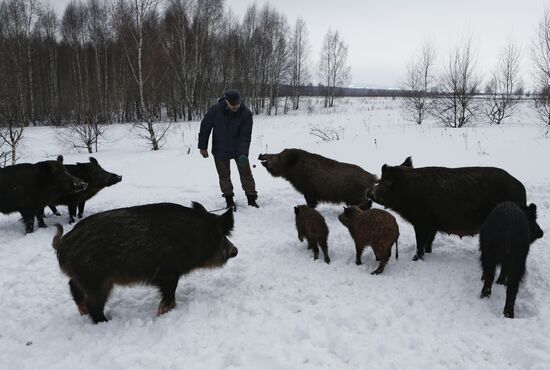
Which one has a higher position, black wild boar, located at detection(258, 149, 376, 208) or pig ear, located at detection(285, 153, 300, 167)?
pig ear, located at detection(285, 153, 300, 167)

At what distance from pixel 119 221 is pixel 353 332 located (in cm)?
243

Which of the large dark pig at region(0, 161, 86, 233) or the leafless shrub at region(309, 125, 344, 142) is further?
the leafless shrub at region(309, 125, 344, 142)

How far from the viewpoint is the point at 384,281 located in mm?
4426

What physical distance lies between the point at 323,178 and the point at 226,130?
2.18 m

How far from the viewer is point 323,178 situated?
7.18 metres

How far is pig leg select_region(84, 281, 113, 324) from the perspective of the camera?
350 centimetres

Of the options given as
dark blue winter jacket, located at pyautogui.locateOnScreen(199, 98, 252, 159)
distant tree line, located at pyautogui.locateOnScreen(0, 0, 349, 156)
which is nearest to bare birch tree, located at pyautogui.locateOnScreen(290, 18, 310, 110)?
distant tree line, located at pyautogui.locateOnScreen(0, 0, 349, 156)

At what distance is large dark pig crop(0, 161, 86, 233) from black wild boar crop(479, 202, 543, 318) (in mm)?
6222

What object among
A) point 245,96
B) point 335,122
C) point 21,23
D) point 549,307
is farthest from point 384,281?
point 245,96

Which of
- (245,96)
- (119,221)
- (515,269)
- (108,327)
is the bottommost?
(108,327)

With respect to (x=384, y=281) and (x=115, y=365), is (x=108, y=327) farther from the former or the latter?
(x=384, y=281)

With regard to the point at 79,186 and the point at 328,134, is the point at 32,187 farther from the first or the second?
the point at 328,134

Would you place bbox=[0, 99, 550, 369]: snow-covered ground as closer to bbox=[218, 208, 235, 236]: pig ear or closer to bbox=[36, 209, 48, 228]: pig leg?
bbox=[36, 209, 48, 228]: pig leg

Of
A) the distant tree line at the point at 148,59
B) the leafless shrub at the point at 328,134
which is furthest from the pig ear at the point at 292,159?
the distant tree line at the point at 148,59
